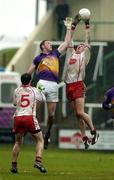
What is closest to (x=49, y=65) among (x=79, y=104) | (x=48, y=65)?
(x=48, y=65)

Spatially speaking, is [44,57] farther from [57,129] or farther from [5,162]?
[57,129]

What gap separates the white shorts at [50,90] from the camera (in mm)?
26047

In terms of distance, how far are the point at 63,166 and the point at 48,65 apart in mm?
3609

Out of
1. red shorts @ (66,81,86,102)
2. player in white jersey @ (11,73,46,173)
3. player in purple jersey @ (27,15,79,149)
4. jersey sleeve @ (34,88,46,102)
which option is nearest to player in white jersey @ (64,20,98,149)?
red shorts @ (66,81,86,102)

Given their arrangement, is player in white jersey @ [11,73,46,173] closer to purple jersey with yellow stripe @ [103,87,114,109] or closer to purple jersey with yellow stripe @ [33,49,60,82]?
purple jersey with yellow stripe @ [103,87,114,109]

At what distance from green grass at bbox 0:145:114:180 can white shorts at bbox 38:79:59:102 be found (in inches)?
68.9

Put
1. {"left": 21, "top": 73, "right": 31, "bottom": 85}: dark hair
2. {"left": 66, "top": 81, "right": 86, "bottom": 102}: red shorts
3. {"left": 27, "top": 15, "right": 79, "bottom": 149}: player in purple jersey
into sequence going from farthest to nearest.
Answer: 1. {"left": 66, "top": 81, "right": 86, "bottom": 102}: red shorts
2. {"left": 27, "top": 15, "right": 79, "bottom": 149}: player in purple jersey
3. {"left": 21, "top": 73, "right": 31, "bottom": 85}: dark hair

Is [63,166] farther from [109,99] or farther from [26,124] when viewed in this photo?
[26,124]

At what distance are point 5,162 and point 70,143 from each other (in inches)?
439

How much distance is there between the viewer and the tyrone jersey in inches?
1019

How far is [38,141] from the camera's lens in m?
24.3

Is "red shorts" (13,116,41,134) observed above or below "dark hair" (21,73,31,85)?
below

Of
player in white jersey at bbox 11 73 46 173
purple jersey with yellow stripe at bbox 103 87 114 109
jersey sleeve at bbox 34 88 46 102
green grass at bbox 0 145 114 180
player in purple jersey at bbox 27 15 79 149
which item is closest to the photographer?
green grass at bbox 0 145 114 180

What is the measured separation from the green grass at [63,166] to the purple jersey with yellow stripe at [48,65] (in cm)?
226
